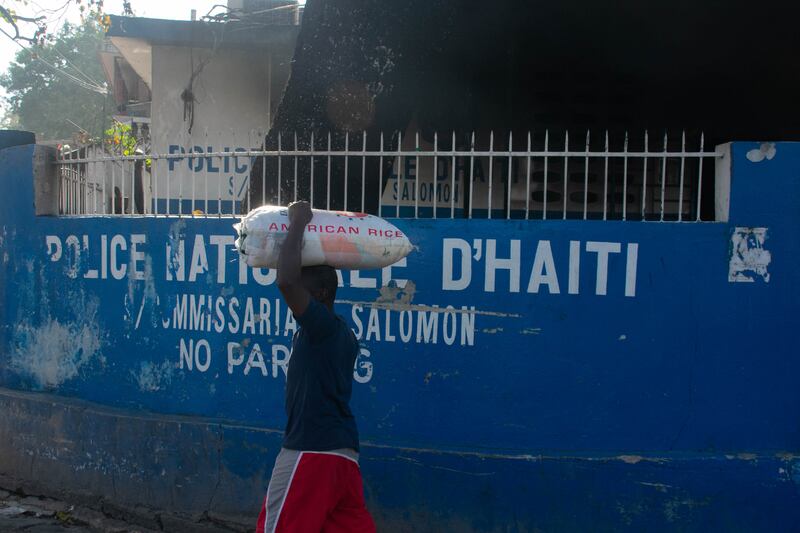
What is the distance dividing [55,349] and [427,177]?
3599 millimetres

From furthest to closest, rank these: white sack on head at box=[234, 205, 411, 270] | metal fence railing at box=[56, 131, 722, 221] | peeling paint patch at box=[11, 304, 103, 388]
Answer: peeling paint patch at box=[11, 304, 103, 388] < metal fence railing at box=[56, 131, 722, 221] < white sack on head at box=[234, 205, 411, 270]

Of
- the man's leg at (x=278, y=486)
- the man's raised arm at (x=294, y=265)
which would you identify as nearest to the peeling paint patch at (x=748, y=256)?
the man's raised arm at (x=294, y=265)

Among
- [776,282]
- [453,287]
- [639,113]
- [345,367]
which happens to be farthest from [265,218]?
[639,113]

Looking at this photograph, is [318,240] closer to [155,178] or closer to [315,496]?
[315,496]

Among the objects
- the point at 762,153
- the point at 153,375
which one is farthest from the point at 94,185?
the point at 762,153

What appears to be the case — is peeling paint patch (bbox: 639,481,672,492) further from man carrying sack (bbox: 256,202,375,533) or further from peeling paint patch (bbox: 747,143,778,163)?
man carrying sack (bbox: 256,202,375,533)

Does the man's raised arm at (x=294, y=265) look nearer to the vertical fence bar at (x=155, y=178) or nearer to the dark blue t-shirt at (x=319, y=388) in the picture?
the dark blue t-shirt at (x=319, y=388)

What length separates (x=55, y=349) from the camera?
5402 millimetres

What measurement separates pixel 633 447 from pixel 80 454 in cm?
326

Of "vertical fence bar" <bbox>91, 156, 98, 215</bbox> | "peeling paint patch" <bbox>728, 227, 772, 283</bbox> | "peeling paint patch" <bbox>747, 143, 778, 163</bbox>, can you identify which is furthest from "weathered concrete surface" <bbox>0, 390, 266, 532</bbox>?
"peeling paint patch" <bbox>747, 143, 778, 163</bbox>

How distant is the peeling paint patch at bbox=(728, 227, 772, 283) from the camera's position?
4.15m

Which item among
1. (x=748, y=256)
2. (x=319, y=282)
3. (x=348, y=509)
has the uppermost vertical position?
(x=748, y=256)

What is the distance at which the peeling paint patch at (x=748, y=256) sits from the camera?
163 inches

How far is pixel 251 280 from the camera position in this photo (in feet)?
15.4
